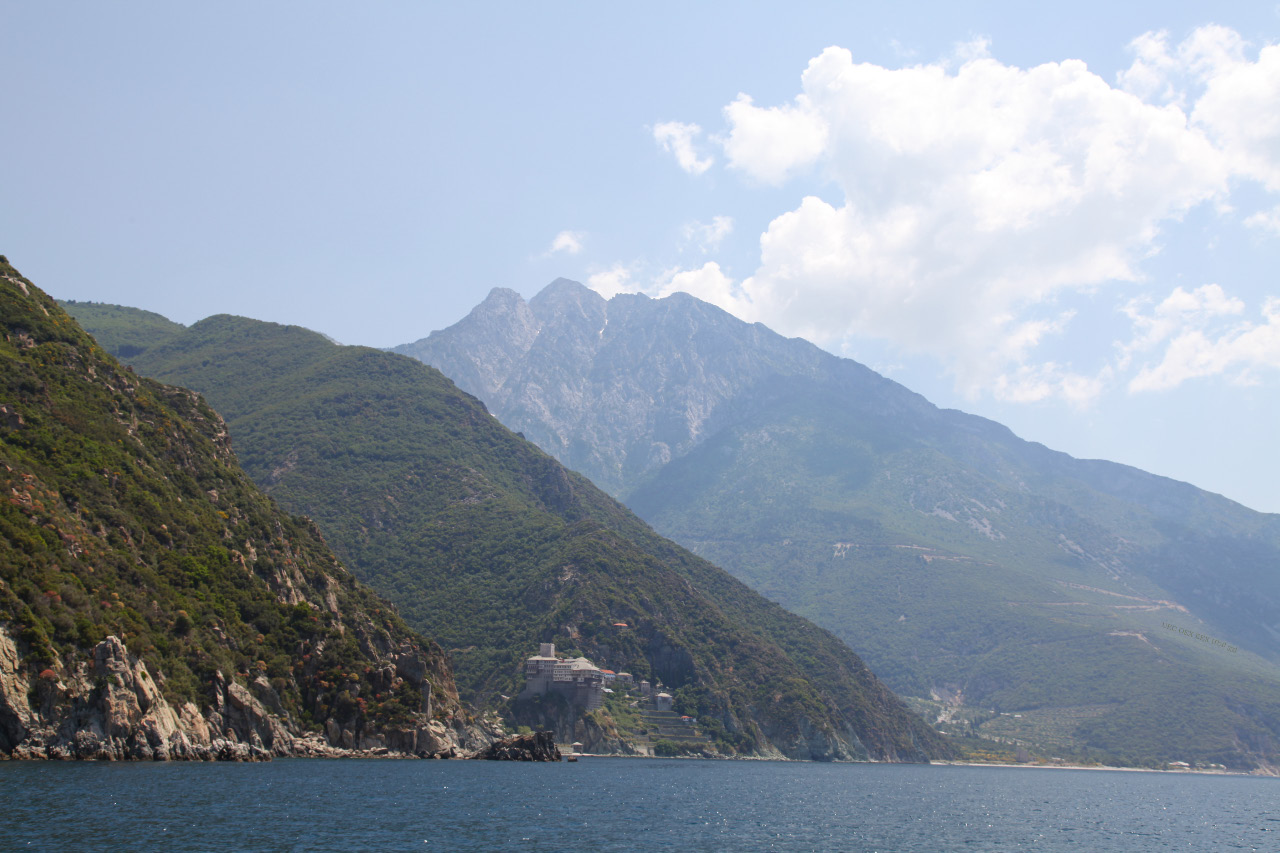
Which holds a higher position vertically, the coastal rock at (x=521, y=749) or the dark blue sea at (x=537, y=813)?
the dark blue sea at (x=537, y=813)

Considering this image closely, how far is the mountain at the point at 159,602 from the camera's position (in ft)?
230

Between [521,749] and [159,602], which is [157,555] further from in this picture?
[521,749]

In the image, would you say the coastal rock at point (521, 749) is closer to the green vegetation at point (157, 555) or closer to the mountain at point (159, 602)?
the mountain at point (159, 602)

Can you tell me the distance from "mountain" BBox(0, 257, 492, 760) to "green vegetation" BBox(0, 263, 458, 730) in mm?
206

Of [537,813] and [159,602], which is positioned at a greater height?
[159,602]

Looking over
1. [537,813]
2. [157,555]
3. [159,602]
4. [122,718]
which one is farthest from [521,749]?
[122,718]

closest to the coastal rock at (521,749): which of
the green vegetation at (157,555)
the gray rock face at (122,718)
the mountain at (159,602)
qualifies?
the mountain at (159,602)

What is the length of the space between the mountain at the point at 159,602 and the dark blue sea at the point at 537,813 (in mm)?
4572

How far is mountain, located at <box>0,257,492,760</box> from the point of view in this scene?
70.2m

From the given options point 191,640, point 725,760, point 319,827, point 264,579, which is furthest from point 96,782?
point 725,760

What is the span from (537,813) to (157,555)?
151 ft

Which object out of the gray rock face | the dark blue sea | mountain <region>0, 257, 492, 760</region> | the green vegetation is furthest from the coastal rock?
the gray rock face

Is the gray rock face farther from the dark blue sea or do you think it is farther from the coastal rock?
the coastal rock

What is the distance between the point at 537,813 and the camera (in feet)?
234
